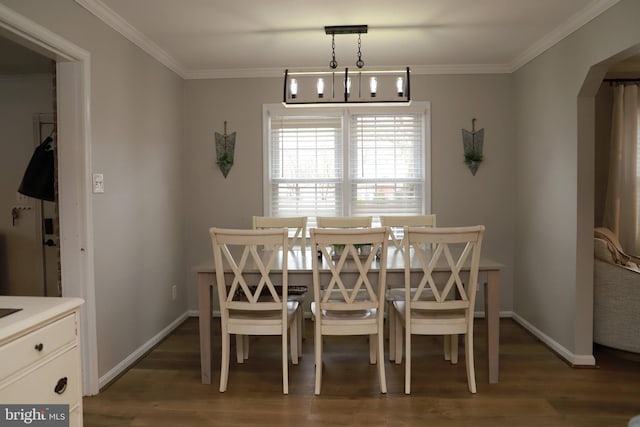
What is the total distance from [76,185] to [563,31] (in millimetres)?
3589

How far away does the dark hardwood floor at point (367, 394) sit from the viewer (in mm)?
2586

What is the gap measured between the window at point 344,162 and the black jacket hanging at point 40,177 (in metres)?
1.98

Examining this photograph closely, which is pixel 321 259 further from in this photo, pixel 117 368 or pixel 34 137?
pixel 34 137

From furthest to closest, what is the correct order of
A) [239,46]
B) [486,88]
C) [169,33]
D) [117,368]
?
1. [486,88]
2. [239,46]
3. [169,33]
4. [117,368]

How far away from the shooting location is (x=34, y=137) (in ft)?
13.9

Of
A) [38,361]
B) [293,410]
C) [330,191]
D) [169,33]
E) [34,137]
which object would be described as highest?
[169,33]

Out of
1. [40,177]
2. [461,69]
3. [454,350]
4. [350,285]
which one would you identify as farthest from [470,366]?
[40,177]

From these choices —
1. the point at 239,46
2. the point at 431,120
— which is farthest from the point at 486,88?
the point at 239,46

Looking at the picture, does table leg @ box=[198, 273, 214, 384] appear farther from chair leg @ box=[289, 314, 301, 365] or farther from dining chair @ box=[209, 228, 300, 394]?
chair leg @ box=[289, 314, 301, 365]

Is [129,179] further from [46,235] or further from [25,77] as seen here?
[25,77]

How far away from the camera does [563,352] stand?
11.4ft

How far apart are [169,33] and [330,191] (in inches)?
82.9

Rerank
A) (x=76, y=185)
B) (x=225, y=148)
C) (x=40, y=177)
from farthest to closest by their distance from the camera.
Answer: (x=225, y=148), (x=40, y=177), (x=76, y=185)

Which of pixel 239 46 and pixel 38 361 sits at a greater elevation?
pixel 239 46
